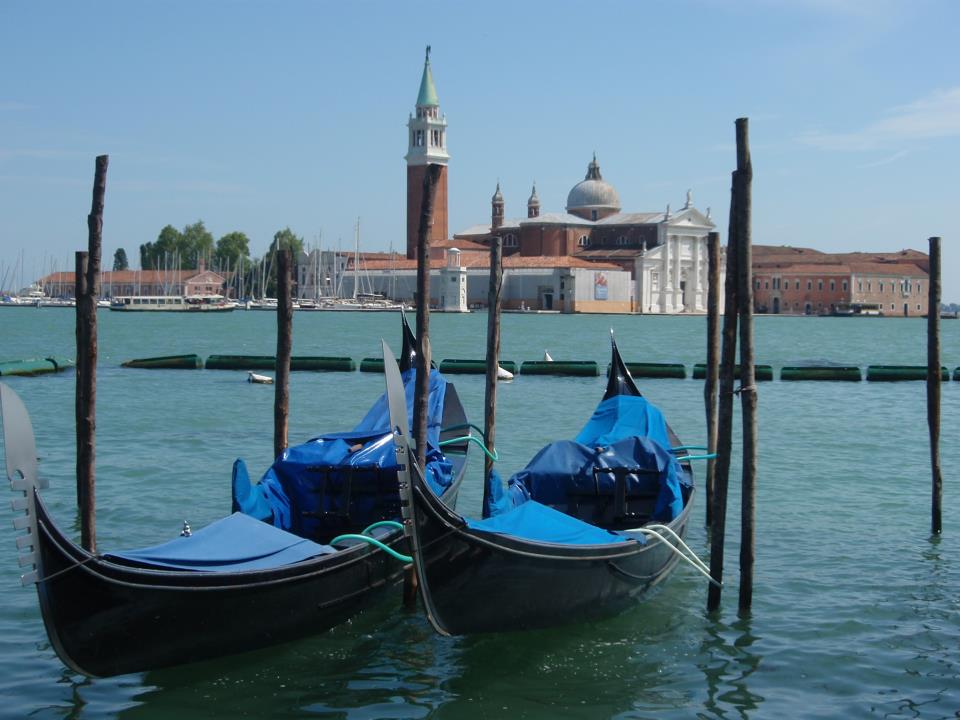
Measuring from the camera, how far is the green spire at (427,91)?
70938 millimetres

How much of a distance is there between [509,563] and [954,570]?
126 inches

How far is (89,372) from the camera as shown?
6301mm

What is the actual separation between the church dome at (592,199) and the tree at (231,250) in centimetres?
2369

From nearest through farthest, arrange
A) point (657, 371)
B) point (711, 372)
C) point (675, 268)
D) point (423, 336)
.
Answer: point (423, 336)
point (711, 372)
point (657, 371)
point (675, 268)

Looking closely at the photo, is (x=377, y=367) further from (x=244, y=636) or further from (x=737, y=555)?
(x=244, y=636)

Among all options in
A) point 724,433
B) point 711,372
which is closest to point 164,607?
point 724,433

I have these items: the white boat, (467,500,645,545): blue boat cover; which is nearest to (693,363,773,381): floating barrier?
(467,500,645,545): blue boat cover

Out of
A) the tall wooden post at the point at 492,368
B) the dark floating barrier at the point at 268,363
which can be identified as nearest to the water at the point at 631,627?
the tall wooden post at the point at 492,368

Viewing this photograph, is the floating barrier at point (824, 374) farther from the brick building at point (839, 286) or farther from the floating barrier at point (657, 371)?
the brick building at point (839, 286)

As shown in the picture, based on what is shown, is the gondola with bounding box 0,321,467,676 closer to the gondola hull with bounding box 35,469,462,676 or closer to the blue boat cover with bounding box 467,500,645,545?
the gondola hull with bounding box 35,469,462,676

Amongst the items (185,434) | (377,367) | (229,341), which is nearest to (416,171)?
(229,341)

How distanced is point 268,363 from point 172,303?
2129 inches

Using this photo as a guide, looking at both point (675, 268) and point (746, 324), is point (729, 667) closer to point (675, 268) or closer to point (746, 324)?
point (746, 324)

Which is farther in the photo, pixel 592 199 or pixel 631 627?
pixel 592 199
